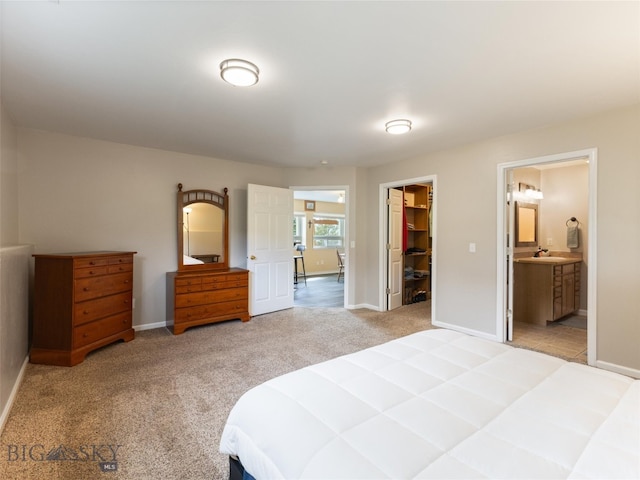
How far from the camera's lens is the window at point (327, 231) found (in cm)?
954

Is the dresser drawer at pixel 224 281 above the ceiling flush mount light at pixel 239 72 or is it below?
below

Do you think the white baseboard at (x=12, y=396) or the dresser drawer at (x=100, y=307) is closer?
the white baseboard at (x=12, y=396)

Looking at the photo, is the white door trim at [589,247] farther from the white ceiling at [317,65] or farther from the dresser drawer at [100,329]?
the dresser drawer at [100,329]

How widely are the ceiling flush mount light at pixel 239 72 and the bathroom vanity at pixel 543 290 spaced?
4.29 m

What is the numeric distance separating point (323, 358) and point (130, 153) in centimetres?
343

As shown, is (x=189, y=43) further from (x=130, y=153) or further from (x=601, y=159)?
(x=601, y=159)

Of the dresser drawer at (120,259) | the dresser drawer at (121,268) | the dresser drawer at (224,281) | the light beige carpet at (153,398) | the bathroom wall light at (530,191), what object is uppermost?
the bathroom wall light at (530,191)

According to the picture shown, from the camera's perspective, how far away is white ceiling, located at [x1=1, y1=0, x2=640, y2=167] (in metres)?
1.62

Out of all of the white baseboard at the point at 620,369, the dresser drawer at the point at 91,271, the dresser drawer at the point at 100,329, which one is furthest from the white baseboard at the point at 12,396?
the white baseboard at the point at 620,369

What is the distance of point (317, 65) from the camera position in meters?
2.09

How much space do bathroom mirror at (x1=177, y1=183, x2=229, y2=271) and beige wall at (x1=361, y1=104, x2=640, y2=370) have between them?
91.0 inches

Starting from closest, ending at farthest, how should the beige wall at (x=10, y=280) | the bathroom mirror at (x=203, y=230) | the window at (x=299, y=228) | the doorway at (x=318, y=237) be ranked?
1. the beige wall at (x=10, y=280)
2. the bathroom mirror at (x=203, y=230)
3. the doorway at (x=318, y=237)
4. the window at (x=299, y=228)

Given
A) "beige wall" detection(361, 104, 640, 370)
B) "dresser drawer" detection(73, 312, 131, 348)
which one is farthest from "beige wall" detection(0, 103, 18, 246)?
"beige wall" detection(361, 104, 640, 370)

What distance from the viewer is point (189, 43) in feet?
6.11
